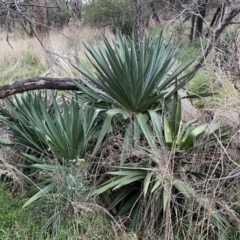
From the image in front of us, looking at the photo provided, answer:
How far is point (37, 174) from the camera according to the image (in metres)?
3.74

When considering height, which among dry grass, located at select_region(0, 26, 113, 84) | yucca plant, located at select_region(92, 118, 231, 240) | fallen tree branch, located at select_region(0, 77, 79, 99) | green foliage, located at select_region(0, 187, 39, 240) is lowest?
dry grass, located at select_region(0, 26, 113, 84)

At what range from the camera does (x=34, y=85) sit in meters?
4.33

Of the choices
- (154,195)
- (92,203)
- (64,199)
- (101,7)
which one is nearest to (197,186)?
(154,195)

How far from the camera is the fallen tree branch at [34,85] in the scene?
4.15 meters

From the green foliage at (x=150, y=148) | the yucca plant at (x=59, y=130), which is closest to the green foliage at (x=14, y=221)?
the yucca plant at (x=59, y=130)

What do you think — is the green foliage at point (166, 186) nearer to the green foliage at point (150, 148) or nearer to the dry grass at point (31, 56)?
the green foliage at point (150, 148)

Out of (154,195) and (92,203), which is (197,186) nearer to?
(154,195)

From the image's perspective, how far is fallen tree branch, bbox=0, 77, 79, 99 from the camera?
163 inches

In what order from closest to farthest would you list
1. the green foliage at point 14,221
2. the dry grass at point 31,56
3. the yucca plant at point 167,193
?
the yucca plant at point 167,193, the green foliage at point 14,221, the dry grass at point 31,56

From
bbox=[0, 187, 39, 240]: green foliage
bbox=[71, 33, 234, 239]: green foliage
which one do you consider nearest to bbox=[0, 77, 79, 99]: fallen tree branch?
bbox=[71, 33, 234, 239]: green foliage

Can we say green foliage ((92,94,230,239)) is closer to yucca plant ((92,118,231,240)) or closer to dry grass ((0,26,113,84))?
yucca plant ((92,118,231,240))

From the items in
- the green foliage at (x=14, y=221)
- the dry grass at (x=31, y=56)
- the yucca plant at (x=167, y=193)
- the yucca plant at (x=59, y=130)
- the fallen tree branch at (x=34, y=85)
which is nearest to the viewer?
the yucca plant at (x=167, y=193)

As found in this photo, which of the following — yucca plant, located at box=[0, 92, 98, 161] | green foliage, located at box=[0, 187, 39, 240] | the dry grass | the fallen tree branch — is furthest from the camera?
the dry grass

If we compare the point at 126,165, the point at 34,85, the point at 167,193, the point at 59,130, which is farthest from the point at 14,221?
the point at 34,85
